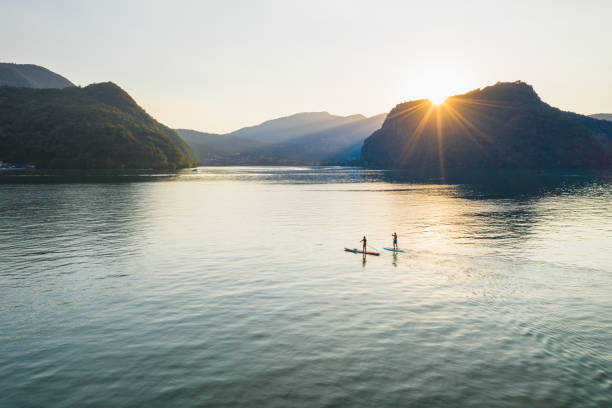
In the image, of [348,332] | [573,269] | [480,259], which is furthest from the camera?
[480,259]

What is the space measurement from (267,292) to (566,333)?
21.6 meters

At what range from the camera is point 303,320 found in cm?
2738

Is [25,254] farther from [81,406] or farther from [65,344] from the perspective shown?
[81,406]

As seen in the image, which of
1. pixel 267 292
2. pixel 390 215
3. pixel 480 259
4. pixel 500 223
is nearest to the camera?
pixel 267 292

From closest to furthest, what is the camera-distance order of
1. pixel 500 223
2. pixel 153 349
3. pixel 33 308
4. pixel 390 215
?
1. pixel 153 349
2. pixel 33 308
3. pixel 500 223
4. pixel 390 215

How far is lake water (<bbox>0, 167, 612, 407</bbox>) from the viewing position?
18.9 metres

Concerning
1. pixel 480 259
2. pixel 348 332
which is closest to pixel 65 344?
pixel 348 332

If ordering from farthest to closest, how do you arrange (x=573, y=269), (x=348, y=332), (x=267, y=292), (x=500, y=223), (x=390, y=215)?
(x=390, y=215), (x=500, y=223), (x=573, y=269), (x=267, y=292), (x=348, y=332)

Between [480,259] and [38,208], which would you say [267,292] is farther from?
[38,208]

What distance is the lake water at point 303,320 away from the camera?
61.9 feet

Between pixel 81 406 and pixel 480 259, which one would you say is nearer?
pixel 81 406

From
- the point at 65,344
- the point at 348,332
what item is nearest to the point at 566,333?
the point at 348,332

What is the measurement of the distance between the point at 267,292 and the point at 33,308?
57.8ft

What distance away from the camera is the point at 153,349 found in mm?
22859
